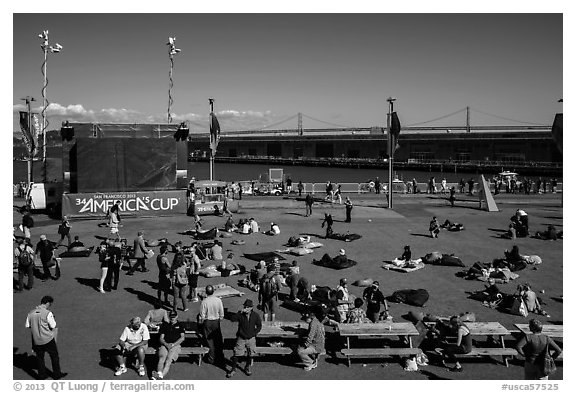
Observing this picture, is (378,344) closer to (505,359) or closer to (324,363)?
(324,363)

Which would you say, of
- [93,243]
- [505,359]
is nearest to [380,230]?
[93,243]

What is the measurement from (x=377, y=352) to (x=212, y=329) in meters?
3.34

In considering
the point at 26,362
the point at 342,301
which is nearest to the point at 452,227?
the point at 342,301

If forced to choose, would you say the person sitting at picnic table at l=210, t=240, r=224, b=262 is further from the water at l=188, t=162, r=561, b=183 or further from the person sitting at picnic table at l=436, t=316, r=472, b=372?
the water at l=188, t=162, r=561, b=183

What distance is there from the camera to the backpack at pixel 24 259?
15078 mm

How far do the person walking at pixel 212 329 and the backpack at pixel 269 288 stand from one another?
94.5 inches

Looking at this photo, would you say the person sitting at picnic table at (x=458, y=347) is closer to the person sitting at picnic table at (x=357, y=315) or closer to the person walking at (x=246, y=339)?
the person sitting at picnic table at (x=357, y=315)

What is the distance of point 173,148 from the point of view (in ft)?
105

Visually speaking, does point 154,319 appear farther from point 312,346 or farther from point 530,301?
point 530,301

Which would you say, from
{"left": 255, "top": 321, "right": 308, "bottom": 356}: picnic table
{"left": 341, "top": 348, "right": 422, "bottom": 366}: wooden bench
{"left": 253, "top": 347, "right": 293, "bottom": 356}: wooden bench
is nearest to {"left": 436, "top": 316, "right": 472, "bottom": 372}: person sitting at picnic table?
{"left": 341, "top": 348, "right": 422, "bottom": 366}: wooden bench

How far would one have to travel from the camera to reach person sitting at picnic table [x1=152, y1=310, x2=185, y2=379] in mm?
9703

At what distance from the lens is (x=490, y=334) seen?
426 inches
